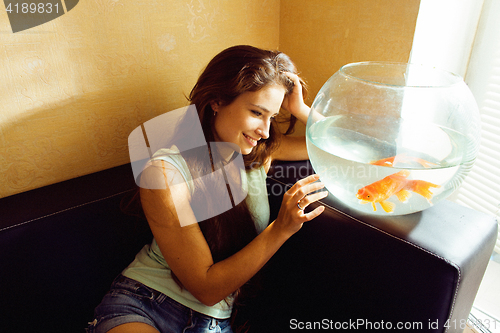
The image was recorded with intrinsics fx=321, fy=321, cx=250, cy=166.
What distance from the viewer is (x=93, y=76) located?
1.05 meters

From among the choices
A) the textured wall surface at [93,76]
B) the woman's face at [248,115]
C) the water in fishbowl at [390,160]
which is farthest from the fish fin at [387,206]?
the textured wall surface at [93,76]

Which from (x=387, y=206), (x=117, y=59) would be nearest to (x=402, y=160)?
(x=387, y=206)

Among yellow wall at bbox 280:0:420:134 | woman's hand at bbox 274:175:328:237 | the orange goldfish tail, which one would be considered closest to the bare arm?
woman's hand at bbox 274:175:328:237

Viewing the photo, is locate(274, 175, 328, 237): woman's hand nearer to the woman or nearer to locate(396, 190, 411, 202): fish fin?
the woman

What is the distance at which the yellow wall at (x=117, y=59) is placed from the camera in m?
0.95

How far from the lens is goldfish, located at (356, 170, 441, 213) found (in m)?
0.68

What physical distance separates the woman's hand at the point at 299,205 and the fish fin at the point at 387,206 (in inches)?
5.6

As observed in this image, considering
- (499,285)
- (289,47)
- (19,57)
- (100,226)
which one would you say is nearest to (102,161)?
(100,226)

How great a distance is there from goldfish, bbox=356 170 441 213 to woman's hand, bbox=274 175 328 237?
0.13 meters

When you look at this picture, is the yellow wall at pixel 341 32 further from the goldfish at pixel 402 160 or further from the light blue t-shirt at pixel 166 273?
the light blue t-shirt at pixel 166 273

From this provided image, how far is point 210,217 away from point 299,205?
294mm

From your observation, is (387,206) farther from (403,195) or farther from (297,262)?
(297,262)

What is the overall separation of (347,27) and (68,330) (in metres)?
1.42

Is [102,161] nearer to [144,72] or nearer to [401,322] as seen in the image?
[144,72]
